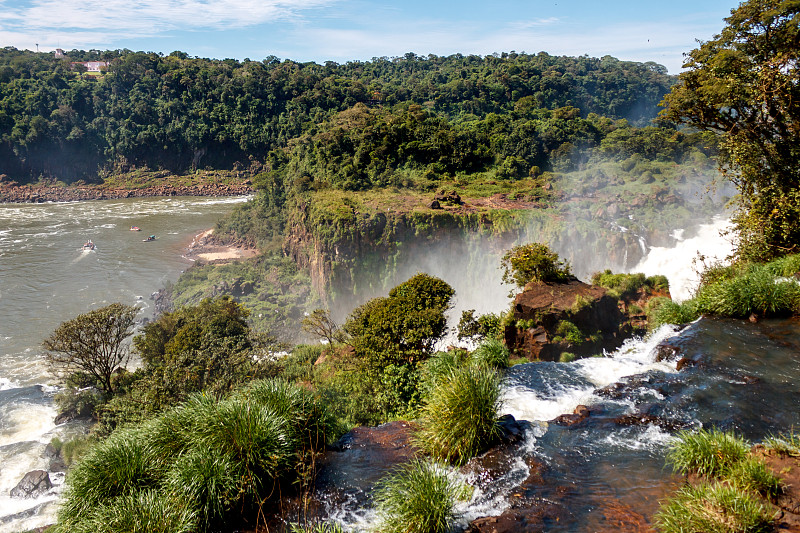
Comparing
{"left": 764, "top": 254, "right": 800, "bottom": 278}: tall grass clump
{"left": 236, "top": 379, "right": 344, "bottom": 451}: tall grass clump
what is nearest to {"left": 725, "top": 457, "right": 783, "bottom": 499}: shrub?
{"left": 236, "top": 379, "right": 344, "bottom": 451}: tall grass clump

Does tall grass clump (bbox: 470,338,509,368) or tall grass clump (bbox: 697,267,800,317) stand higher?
tall grass clump (bbox: 697,267,800,317)

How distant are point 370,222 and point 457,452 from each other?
2750 centimetres

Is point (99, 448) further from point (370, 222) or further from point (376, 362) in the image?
point (370, 222)

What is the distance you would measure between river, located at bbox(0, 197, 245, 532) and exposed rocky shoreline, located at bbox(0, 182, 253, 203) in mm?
3427

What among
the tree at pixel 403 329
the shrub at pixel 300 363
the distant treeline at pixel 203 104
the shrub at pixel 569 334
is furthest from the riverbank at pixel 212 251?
the shrub at pixel 569 334

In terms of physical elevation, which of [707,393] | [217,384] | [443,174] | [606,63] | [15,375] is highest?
[606,63]

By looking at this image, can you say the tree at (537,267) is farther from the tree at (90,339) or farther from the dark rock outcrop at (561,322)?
the tree at (90,339)

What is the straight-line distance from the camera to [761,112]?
47.3 ft

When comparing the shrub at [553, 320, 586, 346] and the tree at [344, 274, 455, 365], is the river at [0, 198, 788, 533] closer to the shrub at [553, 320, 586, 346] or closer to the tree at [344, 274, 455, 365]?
the shrub at [553, 320, 586, 346]

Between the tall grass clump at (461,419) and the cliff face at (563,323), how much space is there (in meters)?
8.46

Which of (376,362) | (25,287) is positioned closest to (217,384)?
(376,362)

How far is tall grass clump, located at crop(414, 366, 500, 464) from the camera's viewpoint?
7.87m

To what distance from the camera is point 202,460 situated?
6688mm

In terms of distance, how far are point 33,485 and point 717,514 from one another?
22258mm
